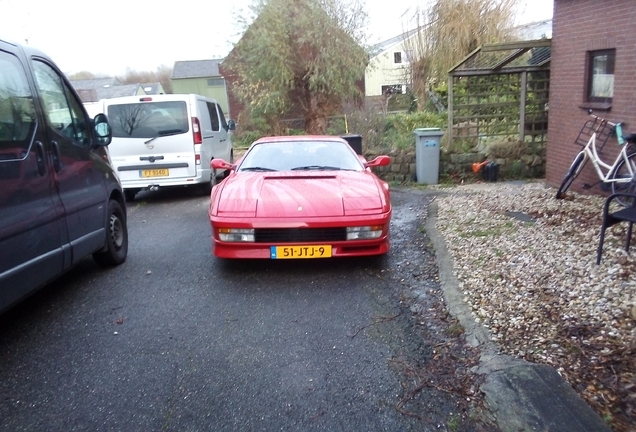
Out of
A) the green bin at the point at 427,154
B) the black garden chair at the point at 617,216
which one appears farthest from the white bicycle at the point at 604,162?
the green bin at the point at 427,154

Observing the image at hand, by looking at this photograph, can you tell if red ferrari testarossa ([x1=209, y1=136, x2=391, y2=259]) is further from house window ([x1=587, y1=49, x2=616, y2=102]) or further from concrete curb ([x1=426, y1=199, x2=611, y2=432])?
house window ([x1=587, y1=49, x2=616, y2=102])

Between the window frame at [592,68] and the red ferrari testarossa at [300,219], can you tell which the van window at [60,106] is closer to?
the red ferrari testarossa at [300,219]

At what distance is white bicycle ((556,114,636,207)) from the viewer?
24.6 ft

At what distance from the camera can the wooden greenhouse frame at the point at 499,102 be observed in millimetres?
11977

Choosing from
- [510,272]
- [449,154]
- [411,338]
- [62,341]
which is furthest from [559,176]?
[62,341]

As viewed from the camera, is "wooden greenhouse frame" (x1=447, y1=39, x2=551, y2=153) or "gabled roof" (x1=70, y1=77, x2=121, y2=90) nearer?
"wooden greenhouse frame" (x1=447, y1=39, x2=551, y2=153)

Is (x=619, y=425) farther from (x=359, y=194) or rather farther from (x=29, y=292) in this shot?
(x=29, y=292)

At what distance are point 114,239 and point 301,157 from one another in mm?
2355

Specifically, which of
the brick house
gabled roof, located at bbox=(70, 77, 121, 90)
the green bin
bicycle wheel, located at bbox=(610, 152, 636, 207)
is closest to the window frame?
the brick house

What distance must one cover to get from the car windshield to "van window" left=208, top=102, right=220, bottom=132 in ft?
15.7

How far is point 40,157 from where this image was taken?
4.25 metres

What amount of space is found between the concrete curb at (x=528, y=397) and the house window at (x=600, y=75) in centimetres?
601

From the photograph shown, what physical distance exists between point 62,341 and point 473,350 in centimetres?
296

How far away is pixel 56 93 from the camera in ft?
16.3
